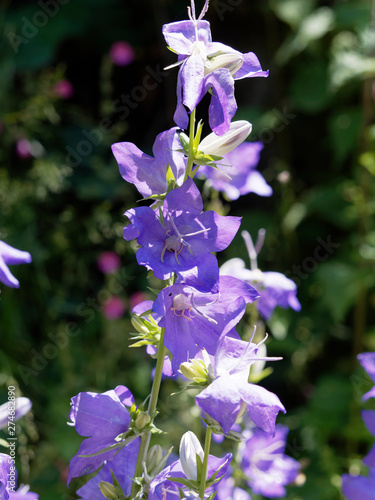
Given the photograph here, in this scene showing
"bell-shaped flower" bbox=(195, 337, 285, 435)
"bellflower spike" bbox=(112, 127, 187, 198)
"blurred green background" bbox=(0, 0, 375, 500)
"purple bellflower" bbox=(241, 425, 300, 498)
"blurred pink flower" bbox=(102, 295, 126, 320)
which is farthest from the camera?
"blurred pink flower" bbox=(102, 295, 126, 320)

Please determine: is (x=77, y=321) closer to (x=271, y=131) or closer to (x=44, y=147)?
(x=44, y=147)

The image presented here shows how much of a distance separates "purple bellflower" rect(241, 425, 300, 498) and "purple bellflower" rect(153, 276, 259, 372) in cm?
34

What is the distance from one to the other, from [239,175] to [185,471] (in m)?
0.48

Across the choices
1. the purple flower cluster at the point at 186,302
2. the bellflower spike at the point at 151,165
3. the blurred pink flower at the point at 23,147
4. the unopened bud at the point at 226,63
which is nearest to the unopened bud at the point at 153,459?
the purple flower cluster at the point at 186,302

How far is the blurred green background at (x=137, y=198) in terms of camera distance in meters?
1.94

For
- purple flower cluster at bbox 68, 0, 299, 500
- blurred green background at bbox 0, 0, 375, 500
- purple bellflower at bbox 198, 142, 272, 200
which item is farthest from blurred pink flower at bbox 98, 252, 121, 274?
purple flower cluster at bbox 68, 0, 299, 500

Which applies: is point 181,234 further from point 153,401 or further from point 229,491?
point 229,491

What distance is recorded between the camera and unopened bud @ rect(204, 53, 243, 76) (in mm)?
609

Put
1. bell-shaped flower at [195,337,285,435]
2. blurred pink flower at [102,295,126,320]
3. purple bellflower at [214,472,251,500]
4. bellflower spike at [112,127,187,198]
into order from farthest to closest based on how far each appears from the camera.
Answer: blurred pink flower at [102,295,126,320] → purple bellflower at [214,472,251,500] → bellflower spike at [112,127,187,198] → bell-shaped flower at [195,337,285,435]

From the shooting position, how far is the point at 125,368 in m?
2.23

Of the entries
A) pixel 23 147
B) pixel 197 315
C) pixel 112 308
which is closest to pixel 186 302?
pixel 197 315

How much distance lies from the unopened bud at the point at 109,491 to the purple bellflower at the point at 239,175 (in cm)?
39

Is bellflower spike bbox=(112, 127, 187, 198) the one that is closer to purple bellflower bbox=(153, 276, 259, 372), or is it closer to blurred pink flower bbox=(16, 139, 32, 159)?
purple bellflower bbox=(153, 276, 259, 372)

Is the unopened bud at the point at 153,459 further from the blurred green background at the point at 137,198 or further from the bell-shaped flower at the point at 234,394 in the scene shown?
the blurred green background at the point at 137,198
